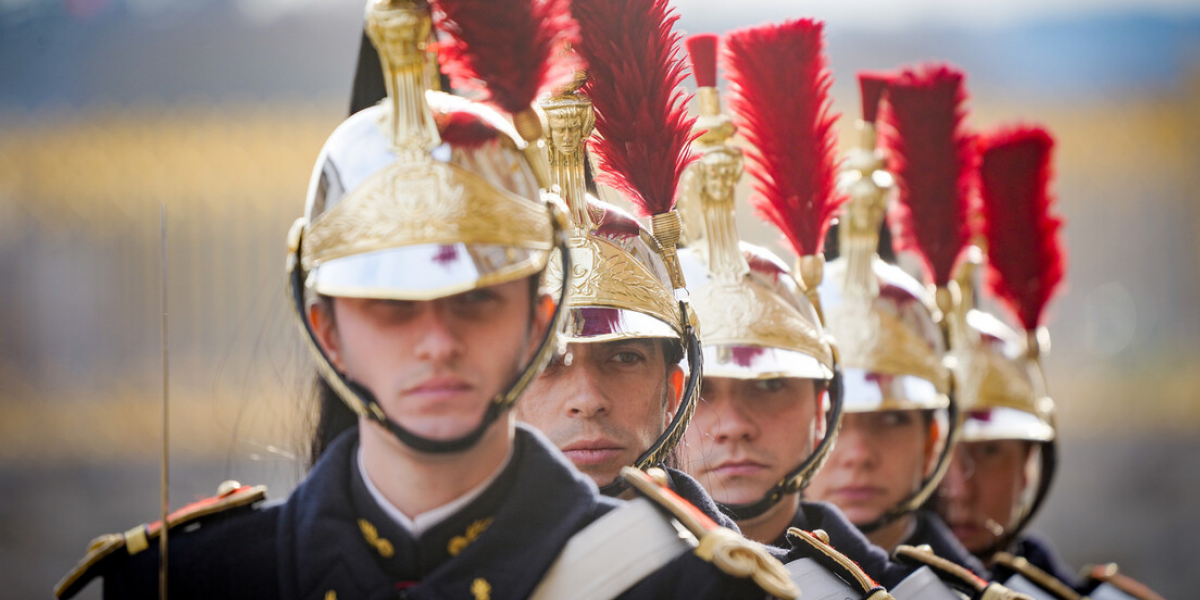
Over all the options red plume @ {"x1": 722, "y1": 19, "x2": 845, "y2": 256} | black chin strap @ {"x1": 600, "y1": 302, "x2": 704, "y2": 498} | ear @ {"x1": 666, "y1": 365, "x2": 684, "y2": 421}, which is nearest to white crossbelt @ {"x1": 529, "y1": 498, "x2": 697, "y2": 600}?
black chin strap @ {"x1": 600, "y1": 302, "x2": 704, "y2": 498}

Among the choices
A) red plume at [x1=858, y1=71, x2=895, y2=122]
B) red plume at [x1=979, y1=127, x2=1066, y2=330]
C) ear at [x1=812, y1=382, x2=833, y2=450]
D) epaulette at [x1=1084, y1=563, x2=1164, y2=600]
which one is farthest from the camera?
red plume at [x1=979, y1=127, x2=1066, y2=330]

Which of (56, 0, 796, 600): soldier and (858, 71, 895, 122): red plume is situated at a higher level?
(858, 71, 895, 122): red plume

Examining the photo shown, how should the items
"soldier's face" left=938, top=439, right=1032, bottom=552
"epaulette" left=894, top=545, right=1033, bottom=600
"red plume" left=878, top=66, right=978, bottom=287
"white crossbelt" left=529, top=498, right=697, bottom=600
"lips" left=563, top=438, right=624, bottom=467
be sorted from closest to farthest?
1. "white crossbelt" left=529, top=498, right=697, bottom=600
2. "lips" left=563, top=438, right=624, bottom=467
3. "epaulette" left=894, top=545, right=1033, bottom=600
4. "red plume" left=878, top=66, right=978, bottom=287
5. "soldier's face" left=938, top=439, right=1032, bottom=552

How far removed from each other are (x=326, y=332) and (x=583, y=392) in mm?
724

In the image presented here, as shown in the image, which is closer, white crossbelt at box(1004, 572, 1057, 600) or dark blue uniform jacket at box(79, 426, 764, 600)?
dark blue uniform jacket at box(79, 426, 764, 600)

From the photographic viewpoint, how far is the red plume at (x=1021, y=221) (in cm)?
546

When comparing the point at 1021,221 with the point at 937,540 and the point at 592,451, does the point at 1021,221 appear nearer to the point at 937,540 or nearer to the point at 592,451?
the point at 937,540

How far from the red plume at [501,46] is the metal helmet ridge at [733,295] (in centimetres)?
101

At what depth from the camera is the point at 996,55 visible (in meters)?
16.0

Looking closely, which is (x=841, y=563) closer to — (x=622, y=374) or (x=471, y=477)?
(x=622, y=374)

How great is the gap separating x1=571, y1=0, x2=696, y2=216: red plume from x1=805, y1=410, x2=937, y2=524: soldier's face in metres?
1.52

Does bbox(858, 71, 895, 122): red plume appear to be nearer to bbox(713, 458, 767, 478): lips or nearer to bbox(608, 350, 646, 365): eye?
bbox(713, 458, 767, 478): lips

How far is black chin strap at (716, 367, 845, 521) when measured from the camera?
3.44 m

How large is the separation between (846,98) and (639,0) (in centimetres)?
1086
